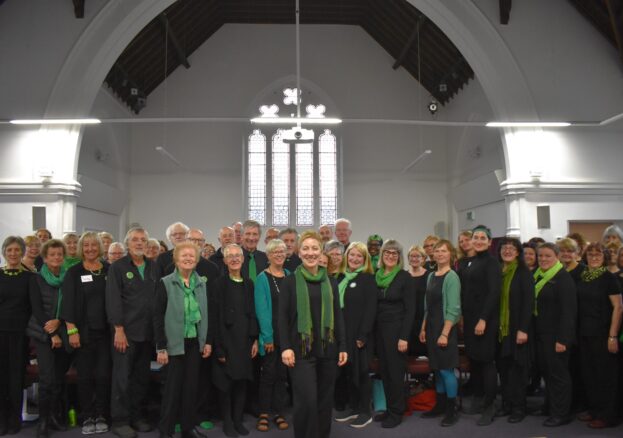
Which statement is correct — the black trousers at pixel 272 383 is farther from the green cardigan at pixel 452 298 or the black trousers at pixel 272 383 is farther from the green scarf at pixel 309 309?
the green cardigan at pixel 452 298

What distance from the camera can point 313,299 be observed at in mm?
3094

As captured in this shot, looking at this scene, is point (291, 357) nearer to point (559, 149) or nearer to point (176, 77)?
point (559, 149)

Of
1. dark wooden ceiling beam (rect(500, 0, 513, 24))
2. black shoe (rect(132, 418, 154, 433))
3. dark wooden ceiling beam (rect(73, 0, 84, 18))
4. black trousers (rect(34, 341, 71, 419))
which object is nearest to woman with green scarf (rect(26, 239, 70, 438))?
black trousers (rect(34, 341, 71, 419))

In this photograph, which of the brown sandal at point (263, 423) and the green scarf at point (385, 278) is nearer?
the brown sandal at point (263, 423)

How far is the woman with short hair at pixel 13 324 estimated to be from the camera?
3.70 m

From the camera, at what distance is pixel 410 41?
11.2 m

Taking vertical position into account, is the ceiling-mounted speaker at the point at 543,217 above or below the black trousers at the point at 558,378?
above

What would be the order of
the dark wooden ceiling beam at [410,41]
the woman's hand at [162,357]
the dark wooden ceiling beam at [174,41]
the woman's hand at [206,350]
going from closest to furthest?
1. the woman's hand at [162,357]
2. the woman's hand at [206,350]
3. the dark wooden ceiling beam at [174,41]
4. the dark wooden ceiling beam at [410,41]

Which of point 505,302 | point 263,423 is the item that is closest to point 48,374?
point 263,423

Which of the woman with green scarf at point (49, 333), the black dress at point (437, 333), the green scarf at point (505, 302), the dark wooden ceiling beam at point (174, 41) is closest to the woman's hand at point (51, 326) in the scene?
the woman with green scarf at point (49, 333)

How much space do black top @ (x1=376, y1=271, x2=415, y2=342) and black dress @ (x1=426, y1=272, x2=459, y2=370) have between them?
0.16 metres

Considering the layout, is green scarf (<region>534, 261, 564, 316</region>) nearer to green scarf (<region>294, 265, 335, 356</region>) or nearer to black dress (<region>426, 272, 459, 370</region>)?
black dress (<region>426, 272, 459, 370</region>)

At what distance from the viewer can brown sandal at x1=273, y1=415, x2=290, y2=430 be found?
384cm

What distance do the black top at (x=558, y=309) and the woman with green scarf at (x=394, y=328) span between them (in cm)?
101
